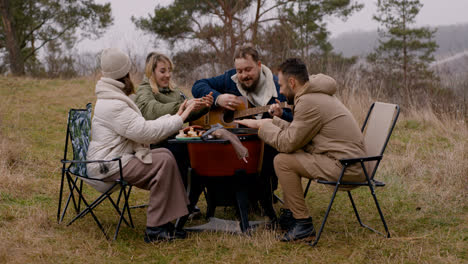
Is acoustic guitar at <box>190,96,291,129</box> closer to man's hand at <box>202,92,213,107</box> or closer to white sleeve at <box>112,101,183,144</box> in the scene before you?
man's hand at <box>202,92,213,107</box>

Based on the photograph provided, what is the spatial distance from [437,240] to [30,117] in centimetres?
884

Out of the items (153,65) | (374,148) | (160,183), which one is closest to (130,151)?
(160,183)

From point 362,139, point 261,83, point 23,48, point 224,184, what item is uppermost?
point 23,48

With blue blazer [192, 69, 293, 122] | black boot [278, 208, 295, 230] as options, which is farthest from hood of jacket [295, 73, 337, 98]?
black boot [278, 208, 295, 230]

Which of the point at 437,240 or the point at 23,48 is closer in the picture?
the point at 437,240

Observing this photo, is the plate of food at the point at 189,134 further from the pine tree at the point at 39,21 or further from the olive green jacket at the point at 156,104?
the pine tree at the point at 39,21

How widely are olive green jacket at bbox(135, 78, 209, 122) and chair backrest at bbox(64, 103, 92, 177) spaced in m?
0.72

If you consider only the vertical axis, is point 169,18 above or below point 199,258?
above

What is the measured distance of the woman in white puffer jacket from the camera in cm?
392

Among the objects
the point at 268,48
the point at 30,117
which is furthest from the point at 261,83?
the point at 268,48

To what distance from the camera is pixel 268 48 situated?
13219mm

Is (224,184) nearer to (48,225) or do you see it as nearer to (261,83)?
(261,83)

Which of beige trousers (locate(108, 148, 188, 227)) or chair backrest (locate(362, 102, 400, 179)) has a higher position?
chair backrest (locate(362, 102, 400, 179))

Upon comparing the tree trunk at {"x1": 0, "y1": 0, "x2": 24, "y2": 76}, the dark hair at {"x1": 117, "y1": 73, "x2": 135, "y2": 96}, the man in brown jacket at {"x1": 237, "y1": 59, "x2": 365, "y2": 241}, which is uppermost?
the tree trunk at {"x1": 0, "y1": 0, "x2": 24, "y2": 76}
